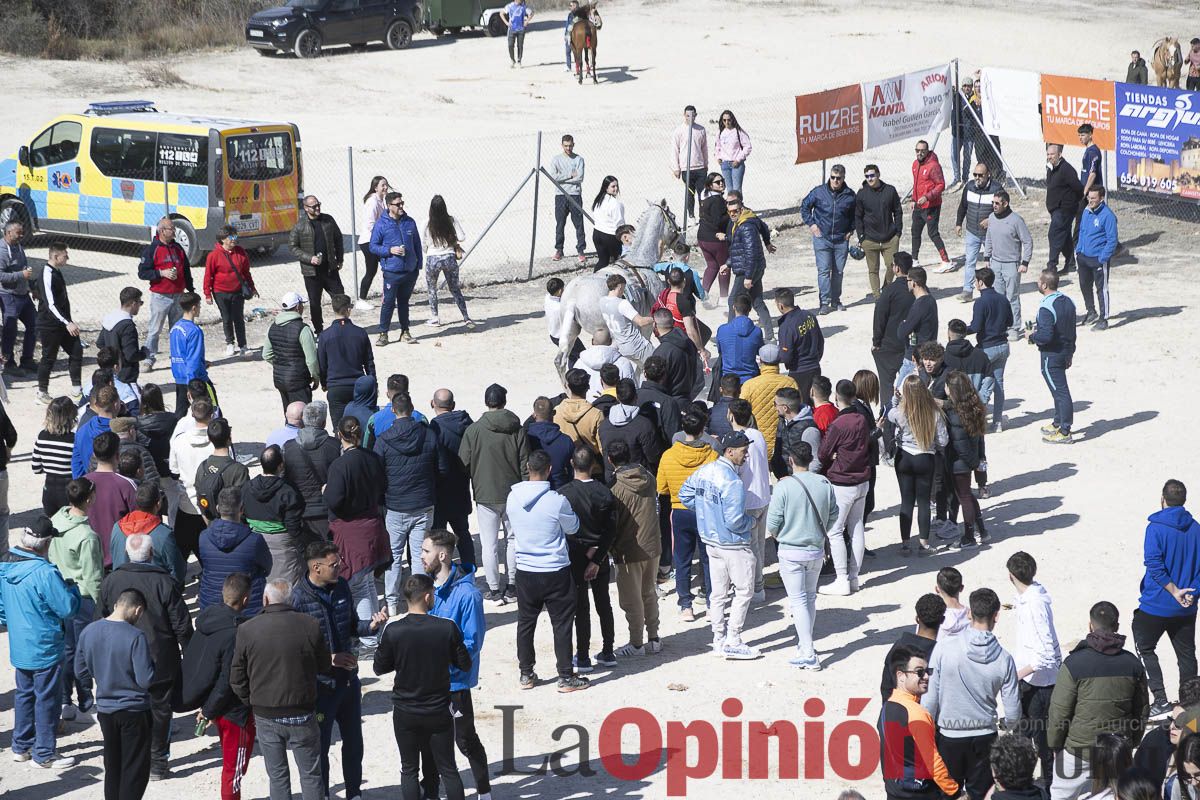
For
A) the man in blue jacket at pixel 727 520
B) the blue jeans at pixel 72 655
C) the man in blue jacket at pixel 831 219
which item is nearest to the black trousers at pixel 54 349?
the blue jeans at pixel 72 655

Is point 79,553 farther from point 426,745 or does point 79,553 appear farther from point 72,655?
point 426,745

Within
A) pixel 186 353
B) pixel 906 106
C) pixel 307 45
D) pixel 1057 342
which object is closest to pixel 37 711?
pixel 186 353

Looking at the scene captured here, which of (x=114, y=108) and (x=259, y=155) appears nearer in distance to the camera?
(x=259, y=155)

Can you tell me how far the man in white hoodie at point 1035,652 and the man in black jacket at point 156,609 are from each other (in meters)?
4.50

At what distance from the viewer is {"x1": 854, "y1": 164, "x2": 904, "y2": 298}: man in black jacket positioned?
17312mm

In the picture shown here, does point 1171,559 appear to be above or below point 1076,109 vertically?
below

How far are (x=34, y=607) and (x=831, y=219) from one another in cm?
1137

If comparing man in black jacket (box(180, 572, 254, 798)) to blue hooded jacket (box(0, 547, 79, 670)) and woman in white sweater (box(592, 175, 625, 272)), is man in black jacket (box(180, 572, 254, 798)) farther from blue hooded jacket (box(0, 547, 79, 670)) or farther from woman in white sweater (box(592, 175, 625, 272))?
woman in white sweater (box(592, 175, 625, 272))

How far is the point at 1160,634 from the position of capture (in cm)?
886

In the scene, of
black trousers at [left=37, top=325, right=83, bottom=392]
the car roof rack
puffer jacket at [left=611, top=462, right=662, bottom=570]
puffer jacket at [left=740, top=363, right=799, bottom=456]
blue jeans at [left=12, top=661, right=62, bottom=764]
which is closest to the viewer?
blue jeans at [left=12, top=661, right=62, bottom=764]

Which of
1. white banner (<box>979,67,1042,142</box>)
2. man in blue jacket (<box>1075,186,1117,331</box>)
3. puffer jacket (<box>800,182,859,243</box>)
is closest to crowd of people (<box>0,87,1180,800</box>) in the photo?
puffer jacket (<box>800,182,859,243</box>)

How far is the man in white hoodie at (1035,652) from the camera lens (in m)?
7.82

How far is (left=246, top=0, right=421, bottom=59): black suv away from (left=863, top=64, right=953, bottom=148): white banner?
1774 centimetres

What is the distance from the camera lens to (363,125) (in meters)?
29.9
